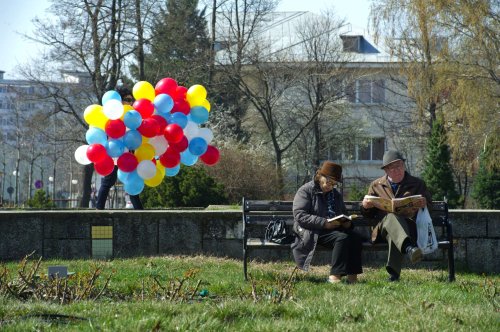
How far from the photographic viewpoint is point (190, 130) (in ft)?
38.7

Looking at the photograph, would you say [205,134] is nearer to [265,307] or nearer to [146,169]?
[146,169]

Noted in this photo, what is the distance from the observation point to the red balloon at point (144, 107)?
1098cm

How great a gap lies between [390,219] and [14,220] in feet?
16.4

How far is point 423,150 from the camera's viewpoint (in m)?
44.3

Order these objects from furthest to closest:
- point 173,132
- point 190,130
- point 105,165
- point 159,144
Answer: point 190,130
point 159,144
point 173,132
point 105,165

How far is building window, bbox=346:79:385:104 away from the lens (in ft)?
150

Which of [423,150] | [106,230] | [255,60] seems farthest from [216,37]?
[106,230]

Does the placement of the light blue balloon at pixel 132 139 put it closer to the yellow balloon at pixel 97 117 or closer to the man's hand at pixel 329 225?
the yellow balloon at pixel 97 117

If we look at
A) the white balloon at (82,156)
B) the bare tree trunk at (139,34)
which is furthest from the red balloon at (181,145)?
the bare tree trunk at (139,34)

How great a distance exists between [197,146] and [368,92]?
36.0 m

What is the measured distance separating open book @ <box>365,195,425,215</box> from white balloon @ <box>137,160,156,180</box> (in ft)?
9.69

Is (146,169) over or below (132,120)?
below

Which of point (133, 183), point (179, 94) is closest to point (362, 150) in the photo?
point (179, 94)

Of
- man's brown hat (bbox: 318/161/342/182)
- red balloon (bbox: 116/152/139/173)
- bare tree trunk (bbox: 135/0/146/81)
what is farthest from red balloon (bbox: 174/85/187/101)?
bare tree trunk (bbox: 135/0/146/81)
